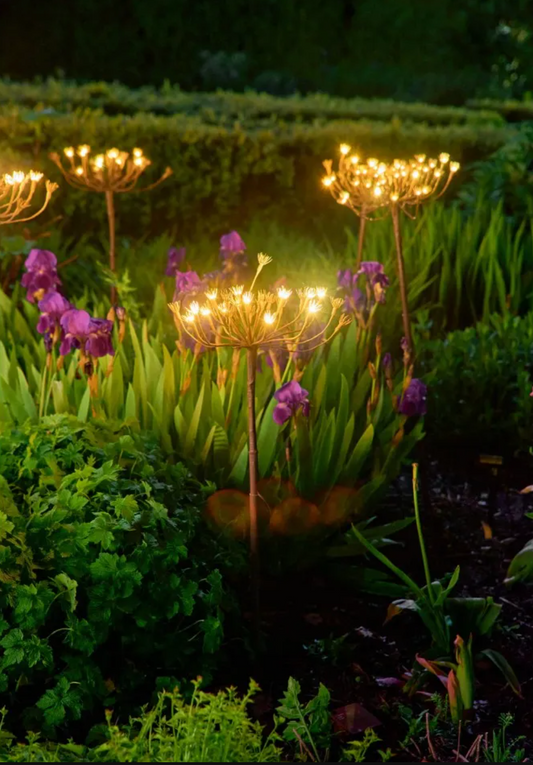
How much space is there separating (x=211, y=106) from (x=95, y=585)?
24.1 ft

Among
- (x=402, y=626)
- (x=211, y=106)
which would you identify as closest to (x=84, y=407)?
(x=402, y=626)

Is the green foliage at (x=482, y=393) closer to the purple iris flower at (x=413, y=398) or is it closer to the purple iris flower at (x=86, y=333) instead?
the purple iris flower at (x=413, y=398)

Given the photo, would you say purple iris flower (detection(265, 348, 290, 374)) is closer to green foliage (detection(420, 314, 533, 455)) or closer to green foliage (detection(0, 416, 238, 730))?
green foliage (detection(0, 416, 238, 730))

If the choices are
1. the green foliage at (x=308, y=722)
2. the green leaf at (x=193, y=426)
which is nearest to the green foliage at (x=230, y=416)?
the green leaf at (x=193, y=426)

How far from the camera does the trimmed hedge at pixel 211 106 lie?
8039mm

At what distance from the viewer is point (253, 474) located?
2.32 meters

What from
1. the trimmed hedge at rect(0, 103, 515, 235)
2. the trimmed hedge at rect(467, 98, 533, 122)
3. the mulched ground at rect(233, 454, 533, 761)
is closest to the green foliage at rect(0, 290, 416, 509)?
the mulched ground at rect(233, 454, 533, 761)

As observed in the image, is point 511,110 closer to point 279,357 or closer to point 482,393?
point 482,393

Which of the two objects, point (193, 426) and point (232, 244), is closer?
point (193, 426)

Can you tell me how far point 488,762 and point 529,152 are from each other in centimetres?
465

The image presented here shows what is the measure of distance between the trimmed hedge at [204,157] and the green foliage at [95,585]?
374 centimetres

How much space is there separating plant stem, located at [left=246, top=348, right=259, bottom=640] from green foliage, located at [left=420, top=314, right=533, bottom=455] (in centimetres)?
169

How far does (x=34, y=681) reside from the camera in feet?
7.38

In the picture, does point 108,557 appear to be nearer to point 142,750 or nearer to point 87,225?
point 142,750
